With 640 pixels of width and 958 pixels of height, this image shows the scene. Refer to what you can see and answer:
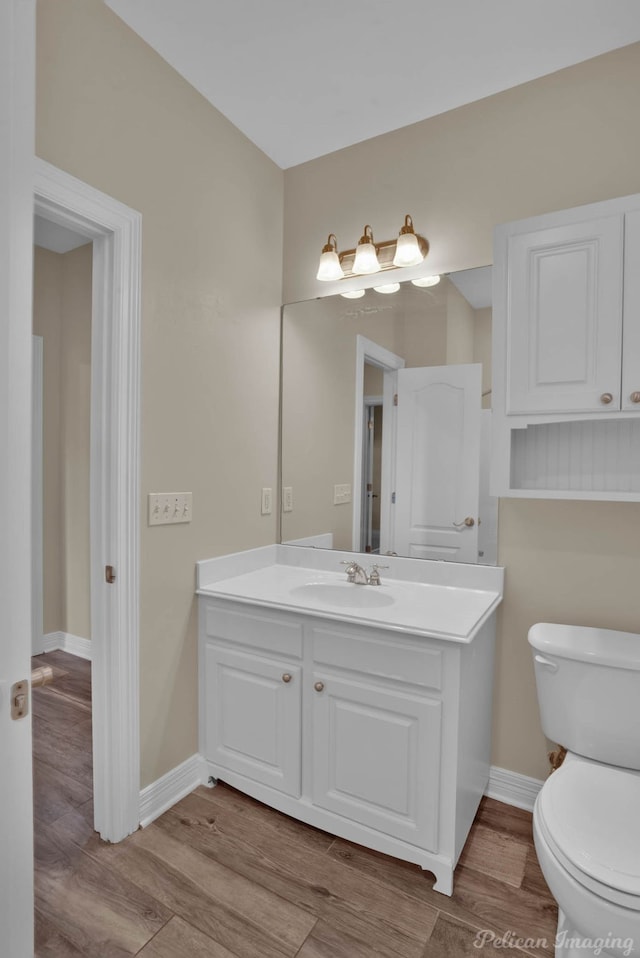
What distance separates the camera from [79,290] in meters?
3.26

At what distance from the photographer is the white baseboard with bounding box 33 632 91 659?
333 cm

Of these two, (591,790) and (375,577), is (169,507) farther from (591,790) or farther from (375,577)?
(591,790)

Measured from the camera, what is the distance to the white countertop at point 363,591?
5.30 ft

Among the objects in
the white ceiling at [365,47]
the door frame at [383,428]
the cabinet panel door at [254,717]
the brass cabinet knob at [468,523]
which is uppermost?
the white ceiling at [365,47]

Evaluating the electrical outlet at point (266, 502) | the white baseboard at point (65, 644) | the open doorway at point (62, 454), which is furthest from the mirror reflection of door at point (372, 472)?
the white baseboard at point (65, 644)

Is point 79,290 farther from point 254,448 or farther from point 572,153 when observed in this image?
point 572,153

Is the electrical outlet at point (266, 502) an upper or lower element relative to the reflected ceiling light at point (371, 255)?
lower

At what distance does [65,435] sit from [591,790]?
333cm

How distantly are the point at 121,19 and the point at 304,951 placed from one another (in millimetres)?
2756

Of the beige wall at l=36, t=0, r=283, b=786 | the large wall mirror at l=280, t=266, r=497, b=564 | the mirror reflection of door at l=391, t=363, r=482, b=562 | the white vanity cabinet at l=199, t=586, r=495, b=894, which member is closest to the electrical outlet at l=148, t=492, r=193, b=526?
the beige wall at l=36, t=0, r=283, b=786

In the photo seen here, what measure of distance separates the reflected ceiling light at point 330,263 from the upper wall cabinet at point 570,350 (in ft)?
2.47

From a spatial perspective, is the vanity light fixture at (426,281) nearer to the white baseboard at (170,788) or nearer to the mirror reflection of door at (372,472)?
the mirror reflection of door at (372,472)

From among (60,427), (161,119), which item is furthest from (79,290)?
(161,119)

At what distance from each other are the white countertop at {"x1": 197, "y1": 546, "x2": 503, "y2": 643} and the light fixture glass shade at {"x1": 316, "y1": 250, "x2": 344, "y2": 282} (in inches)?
48.1
